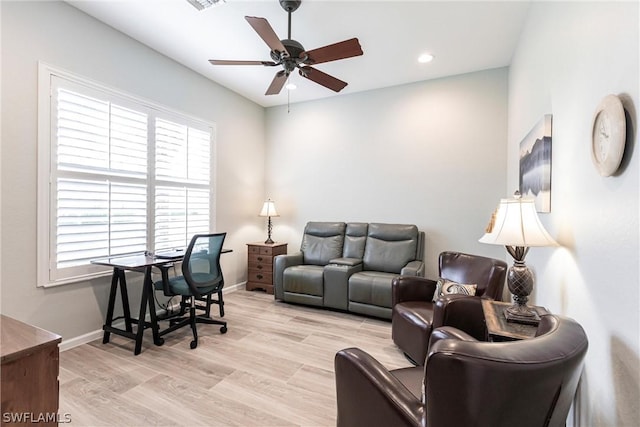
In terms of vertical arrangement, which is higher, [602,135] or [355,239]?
[602,135]

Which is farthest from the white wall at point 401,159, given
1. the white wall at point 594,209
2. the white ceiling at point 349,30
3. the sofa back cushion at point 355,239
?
the white wall at point 594,209

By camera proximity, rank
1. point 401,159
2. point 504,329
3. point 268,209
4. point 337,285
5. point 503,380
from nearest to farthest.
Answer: point 503,380 < point 504,329 < point 337,285 < point 401,159 < point 268,209

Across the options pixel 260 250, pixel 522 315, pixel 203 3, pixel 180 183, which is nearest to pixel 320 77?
pixel 203 3

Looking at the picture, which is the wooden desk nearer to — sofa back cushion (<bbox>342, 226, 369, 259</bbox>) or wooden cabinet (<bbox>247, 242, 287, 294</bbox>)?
wooden cabinet (<bbox>247, 242, 287, 294</bbox>)

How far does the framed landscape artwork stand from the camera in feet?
6.45

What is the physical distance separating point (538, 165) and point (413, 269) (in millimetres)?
1687

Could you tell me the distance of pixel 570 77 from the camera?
1619 mm

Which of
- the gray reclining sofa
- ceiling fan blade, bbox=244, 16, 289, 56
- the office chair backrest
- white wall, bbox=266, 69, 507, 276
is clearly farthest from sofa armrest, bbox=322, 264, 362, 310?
ceiling fan blade, bbox=244, 16, 289, 56

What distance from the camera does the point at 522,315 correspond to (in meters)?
1.64

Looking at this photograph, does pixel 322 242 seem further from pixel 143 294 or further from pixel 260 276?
pixel 143 294

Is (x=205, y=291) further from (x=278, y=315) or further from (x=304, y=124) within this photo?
(x=304, y=124)

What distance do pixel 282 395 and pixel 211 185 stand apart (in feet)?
9.89

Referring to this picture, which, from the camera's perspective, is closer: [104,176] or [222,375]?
[222,375]

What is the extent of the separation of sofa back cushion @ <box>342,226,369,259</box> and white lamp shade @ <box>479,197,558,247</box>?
2526mm
